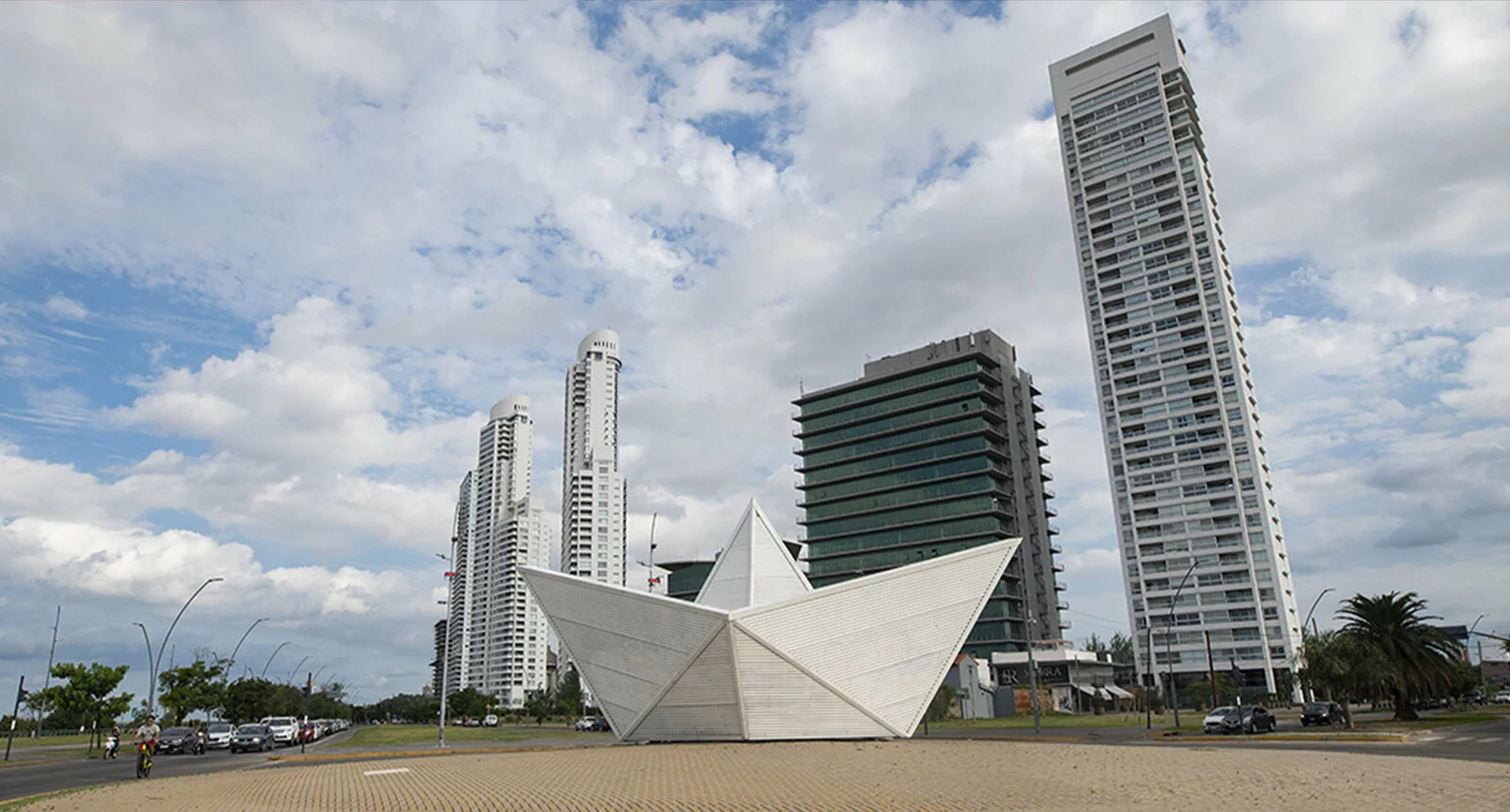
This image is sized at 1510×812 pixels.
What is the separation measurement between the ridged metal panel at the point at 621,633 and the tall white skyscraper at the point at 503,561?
122 meters

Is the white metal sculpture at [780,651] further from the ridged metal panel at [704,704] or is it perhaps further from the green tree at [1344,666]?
the green tree at [1344,666]

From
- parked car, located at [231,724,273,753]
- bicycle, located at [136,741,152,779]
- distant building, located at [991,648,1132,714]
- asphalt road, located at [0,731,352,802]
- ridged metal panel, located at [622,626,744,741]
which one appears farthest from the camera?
distant building, located at [991,648,1132,714]

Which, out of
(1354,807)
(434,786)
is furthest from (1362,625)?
(434,786)

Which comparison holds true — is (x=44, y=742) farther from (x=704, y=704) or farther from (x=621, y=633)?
(x=704, y=704)

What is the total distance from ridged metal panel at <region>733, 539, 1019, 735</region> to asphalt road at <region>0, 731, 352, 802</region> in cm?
1674

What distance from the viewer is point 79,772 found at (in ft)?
89.1

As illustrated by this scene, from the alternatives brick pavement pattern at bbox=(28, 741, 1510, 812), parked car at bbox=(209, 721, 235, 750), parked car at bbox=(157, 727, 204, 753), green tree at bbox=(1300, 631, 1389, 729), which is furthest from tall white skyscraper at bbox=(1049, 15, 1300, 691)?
parked car at bbox=(157, 727, 204, 753)

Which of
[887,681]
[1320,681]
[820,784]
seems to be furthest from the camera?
Answer: [1320,681]

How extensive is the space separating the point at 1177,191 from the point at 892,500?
4706 centimetres

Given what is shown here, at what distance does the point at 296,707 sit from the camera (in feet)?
347

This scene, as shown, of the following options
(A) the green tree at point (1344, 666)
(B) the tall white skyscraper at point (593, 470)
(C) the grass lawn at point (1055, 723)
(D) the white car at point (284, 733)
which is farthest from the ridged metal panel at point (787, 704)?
(B) the tall white skyscraper at point (593, 470)

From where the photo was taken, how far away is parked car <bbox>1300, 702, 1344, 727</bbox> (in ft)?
139

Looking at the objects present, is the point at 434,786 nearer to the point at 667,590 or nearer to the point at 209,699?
the point at 209,699

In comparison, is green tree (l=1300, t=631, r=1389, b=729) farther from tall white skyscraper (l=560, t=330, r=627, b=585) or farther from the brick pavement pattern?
tall white skyscraper (l=560, t=330, r=627, b=585)
